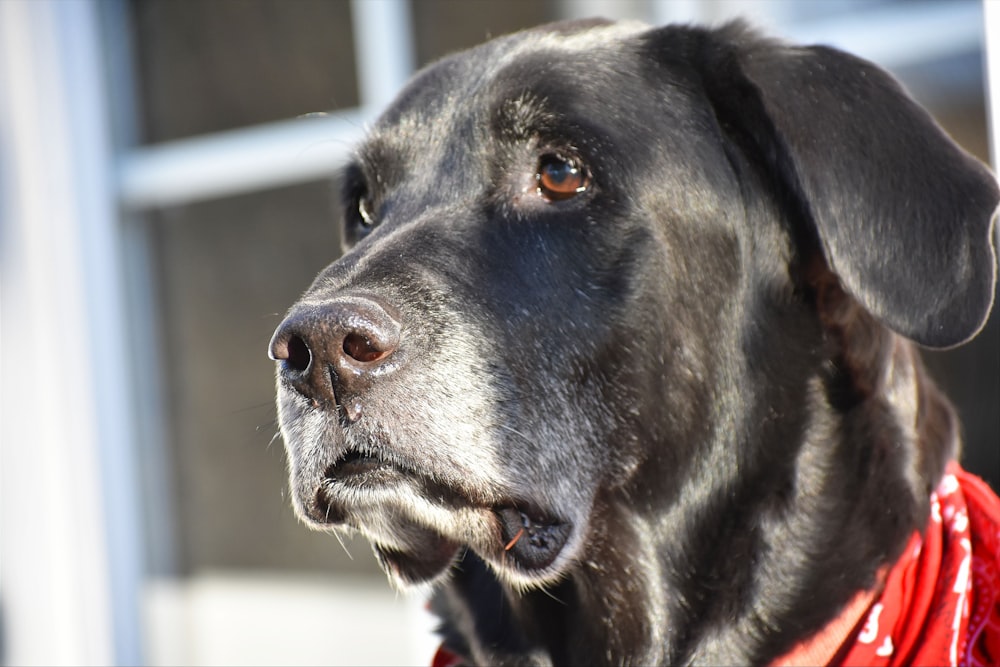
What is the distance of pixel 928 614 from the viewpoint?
1.95m

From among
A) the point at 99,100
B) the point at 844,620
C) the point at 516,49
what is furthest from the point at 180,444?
the point at 844,620

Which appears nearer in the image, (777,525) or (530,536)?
(530,536)

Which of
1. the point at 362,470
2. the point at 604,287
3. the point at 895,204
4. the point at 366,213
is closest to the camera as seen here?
the point at 362,470

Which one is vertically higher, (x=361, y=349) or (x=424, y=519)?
(x=361, y=349)

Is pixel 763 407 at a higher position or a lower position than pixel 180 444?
higher

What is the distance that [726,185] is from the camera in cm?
202

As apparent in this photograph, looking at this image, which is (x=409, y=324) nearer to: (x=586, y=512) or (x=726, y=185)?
(x=586, y=512)

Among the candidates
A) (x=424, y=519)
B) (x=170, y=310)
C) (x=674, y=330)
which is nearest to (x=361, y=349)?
(x=424, y=519)

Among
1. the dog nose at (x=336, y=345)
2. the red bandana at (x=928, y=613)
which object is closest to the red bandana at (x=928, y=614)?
the red bandana at (x=928, y=613)

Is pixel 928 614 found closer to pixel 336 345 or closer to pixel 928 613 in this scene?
pixel 928 613

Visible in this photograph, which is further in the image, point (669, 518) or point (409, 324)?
point (669, 518)

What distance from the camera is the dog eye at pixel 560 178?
77.1 inches

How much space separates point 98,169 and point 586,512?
3729mm

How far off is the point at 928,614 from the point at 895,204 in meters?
0.78
